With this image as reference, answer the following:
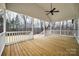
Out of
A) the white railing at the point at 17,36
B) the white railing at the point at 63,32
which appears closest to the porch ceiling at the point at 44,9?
the white railing at the point at 63,32

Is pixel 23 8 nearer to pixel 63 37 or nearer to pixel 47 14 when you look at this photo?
pixel 47 14

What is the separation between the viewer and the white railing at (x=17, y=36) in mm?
2807

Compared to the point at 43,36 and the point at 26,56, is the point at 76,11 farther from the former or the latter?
the point at 26,56

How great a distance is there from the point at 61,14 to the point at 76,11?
0.29 meters

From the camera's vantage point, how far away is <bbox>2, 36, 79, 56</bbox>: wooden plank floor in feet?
9.27

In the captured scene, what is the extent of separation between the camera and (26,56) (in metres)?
2.85

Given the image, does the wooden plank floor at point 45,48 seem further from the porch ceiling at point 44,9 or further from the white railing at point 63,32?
the porch ceiling at point 44,9

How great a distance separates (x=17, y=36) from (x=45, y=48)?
57 centimetres

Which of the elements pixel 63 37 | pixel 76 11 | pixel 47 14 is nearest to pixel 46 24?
pixel 47 14

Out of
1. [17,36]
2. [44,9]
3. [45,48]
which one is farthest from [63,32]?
[17,36]

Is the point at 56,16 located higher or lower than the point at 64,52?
higher

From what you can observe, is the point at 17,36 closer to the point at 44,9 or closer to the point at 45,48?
the point at 45,48

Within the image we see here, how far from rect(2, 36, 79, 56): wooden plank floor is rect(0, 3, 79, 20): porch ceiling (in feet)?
1.31

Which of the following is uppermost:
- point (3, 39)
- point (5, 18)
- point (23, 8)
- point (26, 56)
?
point (23, 8)
